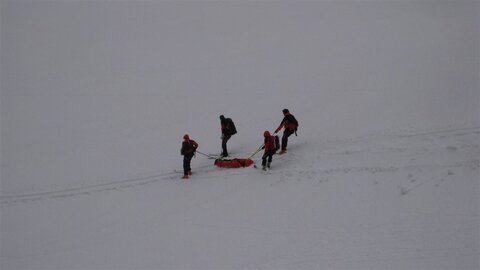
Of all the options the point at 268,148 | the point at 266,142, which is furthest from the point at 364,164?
the point at 266,142

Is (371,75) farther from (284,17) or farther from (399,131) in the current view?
(284,17)

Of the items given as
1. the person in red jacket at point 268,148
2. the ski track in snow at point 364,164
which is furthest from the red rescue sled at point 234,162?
the person in red jacket at point 268,148

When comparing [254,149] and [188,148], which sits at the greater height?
[188,148]

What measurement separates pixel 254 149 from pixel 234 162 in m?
2.10

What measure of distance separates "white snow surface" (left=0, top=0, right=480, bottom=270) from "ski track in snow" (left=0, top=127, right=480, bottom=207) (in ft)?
0.25

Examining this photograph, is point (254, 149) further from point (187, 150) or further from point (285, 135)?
point (187, 150)

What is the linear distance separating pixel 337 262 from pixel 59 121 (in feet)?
70.0

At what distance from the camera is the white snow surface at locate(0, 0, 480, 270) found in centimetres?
983

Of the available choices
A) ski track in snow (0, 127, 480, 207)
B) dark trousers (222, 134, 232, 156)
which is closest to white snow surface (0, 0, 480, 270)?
ski track in snow (0, 127, 480, 207)

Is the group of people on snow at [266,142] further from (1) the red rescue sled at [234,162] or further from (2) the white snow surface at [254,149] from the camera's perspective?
(1) the red rescue sled at [234,162]

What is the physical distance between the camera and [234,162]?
47.4 feet

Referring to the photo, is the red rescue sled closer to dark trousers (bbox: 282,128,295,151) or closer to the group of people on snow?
the group of people on snow

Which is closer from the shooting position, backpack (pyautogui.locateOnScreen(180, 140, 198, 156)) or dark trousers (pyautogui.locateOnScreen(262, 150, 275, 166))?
dark trousers (pyautogui.locateOnScreen(262, 150, 275, 166))

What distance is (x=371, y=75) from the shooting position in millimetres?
23844
